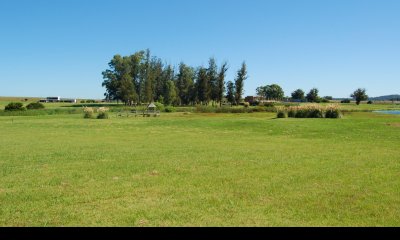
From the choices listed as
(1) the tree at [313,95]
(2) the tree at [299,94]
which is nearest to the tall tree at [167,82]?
(1) the tree at [313,95]

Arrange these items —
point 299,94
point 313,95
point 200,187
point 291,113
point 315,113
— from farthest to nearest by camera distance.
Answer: point 299,94 < point 313,95 < point 291,113 < point 315,113 < point 200,187

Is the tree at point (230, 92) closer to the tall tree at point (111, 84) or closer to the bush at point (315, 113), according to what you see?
the tall tree at point (111, 84)

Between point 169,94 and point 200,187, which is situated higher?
point 169,94

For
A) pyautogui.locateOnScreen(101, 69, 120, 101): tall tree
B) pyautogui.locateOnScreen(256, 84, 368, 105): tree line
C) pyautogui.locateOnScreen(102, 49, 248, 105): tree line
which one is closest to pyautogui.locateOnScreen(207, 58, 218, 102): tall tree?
pyautogui.locateOnScreen(102, 49, 248, 105): tree line

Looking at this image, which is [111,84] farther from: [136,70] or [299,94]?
[299,94]

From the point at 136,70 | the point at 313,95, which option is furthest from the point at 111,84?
the point at 313,95

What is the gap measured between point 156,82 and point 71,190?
99143 millimetres

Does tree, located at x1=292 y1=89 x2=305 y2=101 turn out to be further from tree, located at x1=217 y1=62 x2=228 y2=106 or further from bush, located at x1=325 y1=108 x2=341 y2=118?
bush, located at x1=325 y1=108 x2=341 y2=118

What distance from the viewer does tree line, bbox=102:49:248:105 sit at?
97.8 m

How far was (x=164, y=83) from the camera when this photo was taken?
351 feet

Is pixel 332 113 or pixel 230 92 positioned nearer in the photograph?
pixel 332 113

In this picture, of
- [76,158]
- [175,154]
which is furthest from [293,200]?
[76,158]

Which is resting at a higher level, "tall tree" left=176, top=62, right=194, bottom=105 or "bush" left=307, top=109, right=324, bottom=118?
"tall tree" left=176, top=62, right=194, bottom=105
